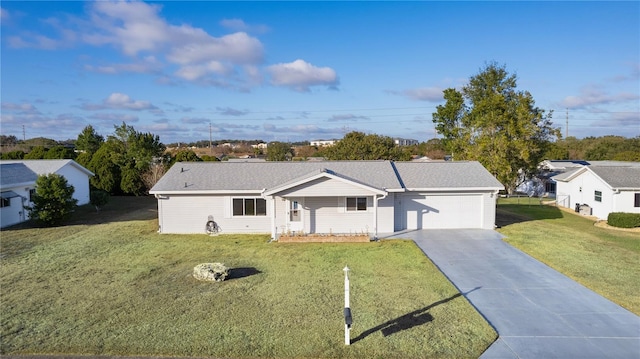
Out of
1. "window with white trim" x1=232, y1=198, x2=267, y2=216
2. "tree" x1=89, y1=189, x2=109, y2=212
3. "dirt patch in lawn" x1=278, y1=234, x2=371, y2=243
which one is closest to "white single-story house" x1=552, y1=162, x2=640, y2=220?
"dirt patch in lawn" x1=278, y1=234, x2=371, y2=243

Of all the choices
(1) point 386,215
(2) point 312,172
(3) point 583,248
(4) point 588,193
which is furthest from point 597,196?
(2) point 312,172

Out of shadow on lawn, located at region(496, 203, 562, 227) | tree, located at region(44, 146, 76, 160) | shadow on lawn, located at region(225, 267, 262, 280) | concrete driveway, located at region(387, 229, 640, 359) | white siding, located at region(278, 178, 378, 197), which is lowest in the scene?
concrete driveway, located at region(387, 229, 640, 359)

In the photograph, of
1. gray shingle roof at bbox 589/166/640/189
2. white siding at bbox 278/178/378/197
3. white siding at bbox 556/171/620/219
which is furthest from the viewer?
white siding at bbox 556/171/620/219

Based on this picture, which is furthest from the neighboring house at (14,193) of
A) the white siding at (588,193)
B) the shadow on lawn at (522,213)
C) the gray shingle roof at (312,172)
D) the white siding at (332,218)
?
the white siding at (588,193)

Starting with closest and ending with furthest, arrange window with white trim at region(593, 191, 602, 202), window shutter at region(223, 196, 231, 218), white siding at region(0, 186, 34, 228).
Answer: window shutter at region(223, 196, 231, 218) < white siding at region(0, 186, 34, 228) < window with white trim at region(593, 191, 602, 202)

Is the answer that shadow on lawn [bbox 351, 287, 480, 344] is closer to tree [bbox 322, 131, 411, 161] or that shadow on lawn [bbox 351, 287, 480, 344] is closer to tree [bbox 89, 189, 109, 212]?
tree [bbox 89, 189, 109, 212]

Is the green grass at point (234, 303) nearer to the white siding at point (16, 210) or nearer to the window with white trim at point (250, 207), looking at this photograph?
the window with white trim at point (250, 207)

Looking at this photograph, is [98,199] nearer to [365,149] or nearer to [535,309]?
[365,149]
